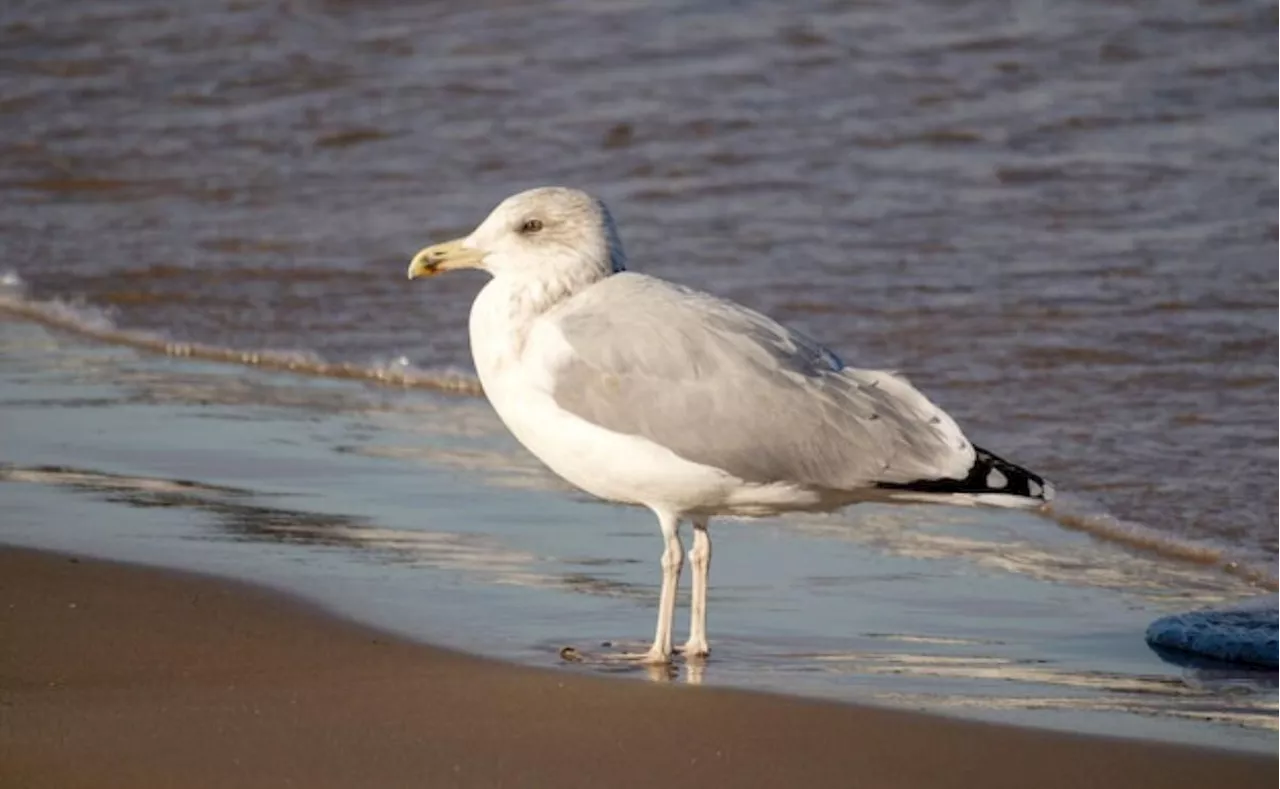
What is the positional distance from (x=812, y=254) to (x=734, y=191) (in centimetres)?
135

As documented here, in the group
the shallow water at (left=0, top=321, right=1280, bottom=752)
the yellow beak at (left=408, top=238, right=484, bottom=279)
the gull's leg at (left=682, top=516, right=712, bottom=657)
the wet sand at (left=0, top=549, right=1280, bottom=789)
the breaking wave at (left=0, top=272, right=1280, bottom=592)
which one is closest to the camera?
the wet sand at (left=0, top=549, right=1280, bottom=789)

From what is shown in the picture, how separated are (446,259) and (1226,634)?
2.18m

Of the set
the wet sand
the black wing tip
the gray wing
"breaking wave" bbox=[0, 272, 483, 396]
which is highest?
"breaking wave" bbox=[0, 272, 483, 396]

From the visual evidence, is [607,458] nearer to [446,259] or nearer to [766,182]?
[446,259]

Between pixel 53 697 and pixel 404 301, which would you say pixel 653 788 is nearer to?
pixel 53 697

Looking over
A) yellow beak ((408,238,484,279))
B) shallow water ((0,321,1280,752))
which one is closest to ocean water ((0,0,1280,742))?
shallow water ((0,321,1280,752))

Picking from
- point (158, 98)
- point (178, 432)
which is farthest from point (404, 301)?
point (158, 98)

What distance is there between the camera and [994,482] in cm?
583

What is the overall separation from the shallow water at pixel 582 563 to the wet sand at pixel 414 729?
0.21 meters

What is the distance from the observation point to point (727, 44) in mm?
14617

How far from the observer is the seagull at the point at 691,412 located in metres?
5.88

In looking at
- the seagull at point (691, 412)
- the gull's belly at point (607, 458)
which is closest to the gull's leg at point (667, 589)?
the seagull at point (691, 412)

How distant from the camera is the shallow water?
18.4 feet

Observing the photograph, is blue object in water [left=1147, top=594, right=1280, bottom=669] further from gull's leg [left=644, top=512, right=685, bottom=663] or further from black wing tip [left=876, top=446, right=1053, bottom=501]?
gull's leg [left=644, top=512, right=685, bottom=663]
